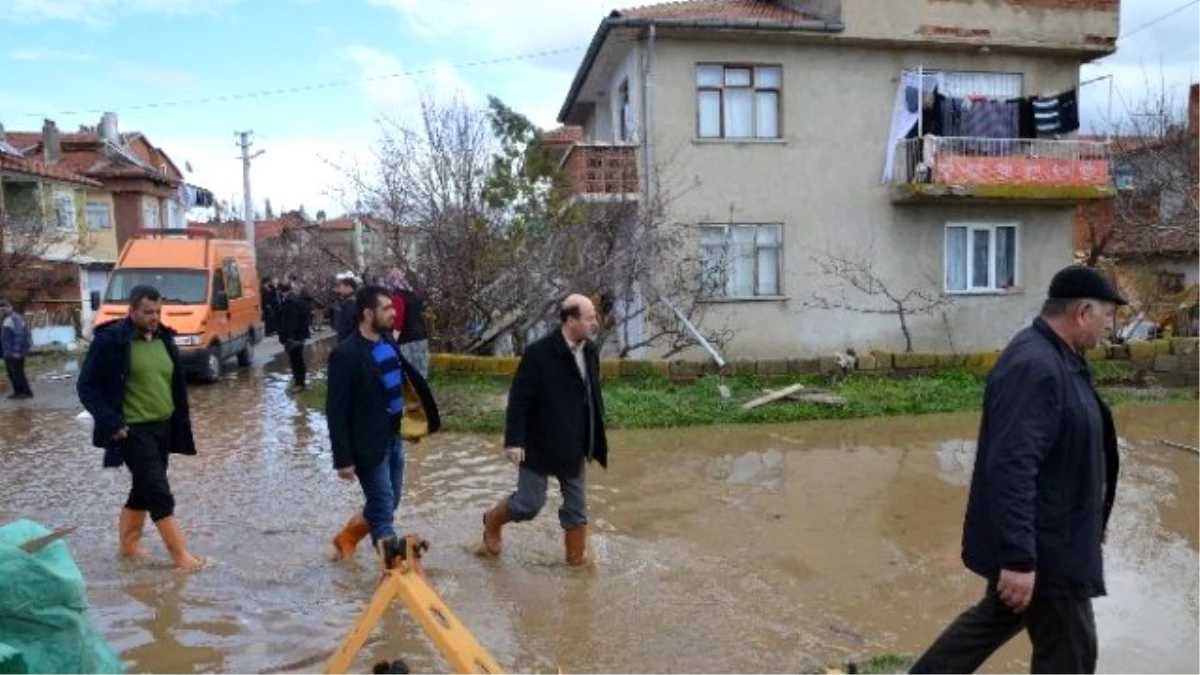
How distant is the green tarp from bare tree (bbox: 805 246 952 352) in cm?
1594

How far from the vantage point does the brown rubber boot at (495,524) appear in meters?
6.22

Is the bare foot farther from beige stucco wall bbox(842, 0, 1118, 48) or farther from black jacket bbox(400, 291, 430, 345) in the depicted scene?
beige stucco wall bbox(842, 0, 1118, 48)

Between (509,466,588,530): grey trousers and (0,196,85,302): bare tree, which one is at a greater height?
(0,196,85,302): bare tree

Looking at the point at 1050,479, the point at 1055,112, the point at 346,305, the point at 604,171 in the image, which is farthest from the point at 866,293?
the point at 1050,479

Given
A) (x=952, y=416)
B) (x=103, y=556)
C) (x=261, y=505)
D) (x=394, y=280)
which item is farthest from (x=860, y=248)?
(x=103, y=556)

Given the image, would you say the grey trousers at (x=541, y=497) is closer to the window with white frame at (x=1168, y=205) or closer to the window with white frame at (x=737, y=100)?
the window with white frame at (x=737, y=100)

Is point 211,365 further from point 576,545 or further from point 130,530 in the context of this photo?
point 576,545

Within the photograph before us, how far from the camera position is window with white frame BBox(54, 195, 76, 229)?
31.0 meters

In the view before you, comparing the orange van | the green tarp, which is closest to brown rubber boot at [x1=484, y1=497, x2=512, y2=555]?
the green tarp

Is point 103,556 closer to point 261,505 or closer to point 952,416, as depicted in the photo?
point 261,505

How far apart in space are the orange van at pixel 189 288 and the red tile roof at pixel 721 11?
26.0 ft

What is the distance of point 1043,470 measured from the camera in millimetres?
3516

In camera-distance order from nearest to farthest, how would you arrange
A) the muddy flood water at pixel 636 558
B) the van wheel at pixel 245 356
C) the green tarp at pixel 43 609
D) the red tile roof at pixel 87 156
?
the green tarp at pixel 43 609
the muddy flood water at pixel 636 558
the van wheel at pixel 245 356
the red tile roof at pixel 87 156

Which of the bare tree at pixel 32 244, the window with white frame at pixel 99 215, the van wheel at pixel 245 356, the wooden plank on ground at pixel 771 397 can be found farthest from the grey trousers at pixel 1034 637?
the window with white frame at pixel 99 215
